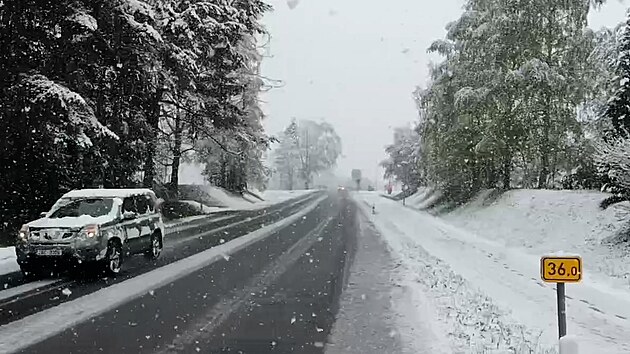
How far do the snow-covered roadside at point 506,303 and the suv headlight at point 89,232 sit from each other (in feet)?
21.4

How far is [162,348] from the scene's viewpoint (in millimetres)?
7273

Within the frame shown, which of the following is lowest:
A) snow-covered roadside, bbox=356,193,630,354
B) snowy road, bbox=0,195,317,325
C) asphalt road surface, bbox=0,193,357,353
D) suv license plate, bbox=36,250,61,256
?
snow-covered roadside, bbox=356,193,630,354

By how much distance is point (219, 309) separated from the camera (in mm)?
9656

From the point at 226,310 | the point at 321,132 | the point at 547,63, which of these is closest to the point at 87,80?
the point at 226,310

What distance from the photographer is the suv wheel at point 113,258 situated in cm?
1295

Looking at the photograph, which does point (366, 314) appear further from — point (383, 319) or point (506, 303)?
point (506, 303)

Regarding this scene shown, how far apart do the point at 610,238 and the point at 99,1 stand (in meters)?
16.3

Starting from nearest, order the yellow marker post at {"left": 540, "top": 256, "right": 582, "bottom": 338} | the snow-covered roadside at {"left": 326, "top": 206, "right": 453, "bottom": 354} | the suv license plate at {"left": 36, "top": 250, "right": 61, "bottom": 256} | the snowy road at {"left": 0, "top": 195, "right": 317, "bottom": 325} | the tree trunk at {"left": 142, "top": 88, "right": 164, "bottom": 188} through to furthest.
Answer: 1. the yellow marker post at {"left": 540, "top": 256, "right": 582, "bottom": 338}
2. the snow-covered roadside at {"left": 326, "top": 206, "right": 453, "bottom": 354}
3. the snowy road at {"left": 0, "top": 195, "right": 317, "bottom": 325}
4. the suv license plate at {"left": 36, "top": 250, "right": 61, "bottom": 256}
5. the tree trunk at {"left": 142, "top": 88, "right": 164, "bottom": 188}

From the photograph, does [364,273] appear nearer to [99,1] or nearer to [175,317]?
[175,317]

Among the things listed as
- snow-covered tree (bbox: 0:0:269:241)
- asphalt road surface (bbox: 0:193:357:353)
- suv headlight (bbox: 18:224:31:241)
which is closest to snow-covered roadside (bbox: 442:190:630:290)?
asphalt road surface (bbox: 0:193:357:353)

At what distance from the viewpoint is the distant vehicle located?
40.2ft

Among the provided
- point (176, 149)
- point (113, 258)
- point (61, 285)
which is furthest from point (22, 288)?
point (176, 149)

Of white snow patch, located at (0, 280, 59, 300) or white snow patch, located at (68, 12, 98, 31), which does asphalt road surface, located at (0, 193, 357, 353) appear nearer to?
white snow patch, located at (0, 280, 59, 300)

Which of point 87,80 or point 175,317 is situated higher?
point 87,80
